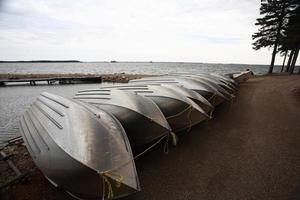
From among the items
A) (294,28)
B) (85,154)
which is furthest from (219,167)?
(294,28)

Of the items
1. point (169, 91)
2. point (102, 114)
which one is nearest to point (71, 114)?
point (102, 114)

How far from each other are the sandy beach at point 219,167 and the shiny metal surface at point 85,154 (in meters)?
0.69

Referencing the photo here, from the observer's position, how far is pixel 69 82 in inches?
1123

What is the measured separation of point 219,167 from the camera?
397 cm

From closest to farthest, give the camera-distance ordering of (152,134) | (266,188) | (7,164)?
(266,188) < (152,134) < (7,164)

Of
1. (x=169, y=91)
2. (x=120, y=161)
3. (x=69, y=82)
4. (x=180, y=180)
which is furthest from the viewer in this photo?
(x=69, y=82)

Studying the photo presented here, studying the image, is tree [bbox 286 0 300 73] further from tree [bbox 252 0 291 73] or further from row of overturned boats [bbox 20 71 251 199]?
row of overturned boats [bbox 20 71 251 199]

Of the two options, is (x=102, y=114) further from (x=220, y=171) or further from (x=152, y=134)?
(x=220, y=171)

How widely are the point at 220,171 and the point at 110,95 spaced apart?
3018 mm

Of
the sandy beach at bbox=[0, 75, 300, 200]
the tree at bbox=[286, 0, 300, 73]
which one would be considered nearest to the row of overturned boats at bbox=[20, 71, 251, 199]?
the sandy beach at bbox=[0, 75, 300, 200]

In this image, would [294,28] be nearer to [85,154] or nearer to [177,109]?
[177,109]

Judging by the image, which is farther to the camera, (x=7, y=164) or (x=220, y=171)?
(x=7, y=164)

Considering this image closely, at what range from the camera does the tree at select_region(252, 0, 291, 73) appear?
79.5 feet

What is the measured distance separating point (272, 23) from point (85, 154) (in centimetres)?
2953
